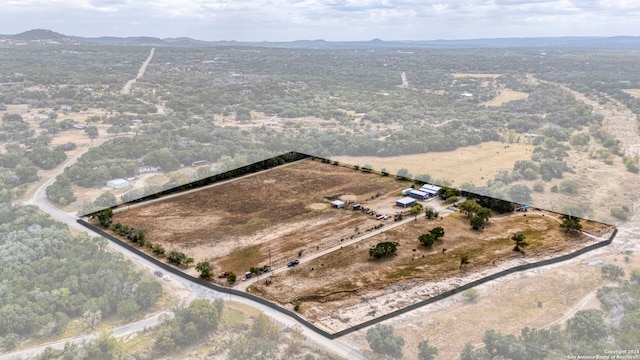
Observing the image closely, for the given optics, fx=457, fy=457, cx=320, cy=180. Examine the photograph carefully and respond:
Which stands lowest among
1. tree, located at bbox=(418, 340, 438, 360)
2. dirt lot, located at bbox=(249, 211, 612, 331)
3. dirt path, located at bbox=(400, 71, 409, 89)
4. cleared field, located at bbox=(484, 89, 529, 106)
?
dirt lot, located at bbox=(249, 211, 612, 331)

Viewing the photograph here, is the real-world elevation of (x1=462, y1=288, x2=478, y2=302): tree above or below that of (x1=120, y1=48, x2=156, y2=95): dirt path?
below

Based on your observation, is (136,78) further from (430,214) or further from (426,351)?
(426,351)

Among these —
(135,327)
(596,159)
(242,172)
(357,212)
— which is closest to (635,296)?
(596,159)

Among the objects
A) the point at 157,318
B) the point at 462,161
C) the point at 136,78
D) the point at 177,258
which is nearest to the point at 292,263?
the point at 177,258

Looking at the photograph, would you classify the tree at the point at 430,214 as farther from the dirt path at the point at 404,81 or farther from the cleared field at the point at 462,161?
the dirt path at the point at 404,81

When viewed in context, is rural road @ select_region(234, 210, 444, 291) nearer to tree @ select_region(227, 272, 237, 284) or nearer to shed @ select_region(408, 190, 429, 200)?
tree @ select_region(227, 272, 237, 284)

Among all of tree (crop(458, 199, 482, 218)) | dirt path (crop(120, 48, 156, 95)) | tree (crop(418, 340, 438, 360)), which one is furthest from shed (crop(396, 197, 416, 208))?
dirt path (crop(120, 48, 156, 95))

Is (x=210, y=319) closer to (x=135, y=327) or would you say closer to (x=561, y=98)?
(x=135, y=327)

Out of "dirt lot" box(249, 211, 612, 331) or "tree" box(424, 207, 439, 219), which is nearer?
"dirt lot" box(249, 211, 612, 331)

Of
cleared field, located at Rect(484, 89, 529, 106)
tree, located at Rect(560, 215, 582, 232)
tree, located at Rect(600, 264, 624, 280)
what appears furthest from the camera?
cleared field, located at Rect(484, 89, 529, 106)
